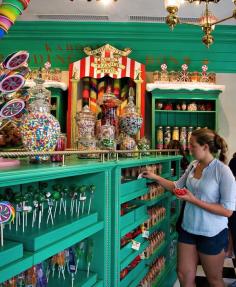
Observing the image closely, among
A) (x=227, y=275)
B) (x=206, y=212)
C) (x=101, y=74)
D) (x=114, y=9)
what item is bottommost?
(x=227, y=275)

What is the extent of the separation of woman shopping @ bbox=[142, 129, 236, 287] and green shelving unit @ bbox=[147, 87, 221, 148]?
9.70 ft

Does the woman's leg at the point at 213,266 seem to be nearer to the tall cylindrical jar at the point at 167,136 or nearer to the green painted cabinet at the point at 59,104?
the tall cylindrical jar at the point at 167,136

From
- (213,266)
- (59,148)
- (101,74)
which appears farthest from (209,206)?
(101,74)

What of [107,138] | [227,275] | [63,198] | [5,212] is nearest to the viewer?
[5,212]

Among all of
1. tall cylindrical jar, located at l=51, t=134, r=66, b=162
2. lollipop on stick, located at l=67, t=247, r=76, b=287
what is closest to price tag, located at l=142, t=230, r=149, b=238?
lollipop on stick, located at l=67, t=247, r=76, b=287

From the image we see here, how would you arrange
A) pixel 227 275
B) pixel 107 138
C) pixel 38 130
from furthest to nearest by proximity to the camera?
pixel 227 275 < pixel 107 138 < pixel 38 130

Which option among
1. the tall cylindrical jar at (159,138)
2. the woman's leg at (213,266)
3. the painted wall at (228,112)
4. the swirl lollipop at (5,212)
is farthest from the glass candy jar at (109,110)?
the painted wall at (228,112)

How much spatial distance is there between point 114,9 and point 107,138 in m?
3.77

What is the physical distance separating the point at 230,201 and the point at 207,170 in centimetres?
26

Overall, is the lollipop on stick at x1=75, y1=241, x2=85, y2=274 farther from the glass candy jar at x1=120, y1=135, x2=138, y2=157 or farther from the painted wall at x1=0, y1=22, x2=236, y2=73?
the painted wall at x1=0, y1=22, x2=236, y2=73

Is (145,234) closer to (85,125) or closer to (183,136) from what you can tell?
(85,125)

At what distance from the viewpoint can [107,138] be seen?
2340 millimetres

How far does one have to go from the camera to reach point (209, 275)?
2502 mm

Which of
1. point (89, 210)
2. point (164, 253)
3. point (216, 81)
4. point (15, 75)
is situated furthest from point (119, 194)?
point (216, 81)
